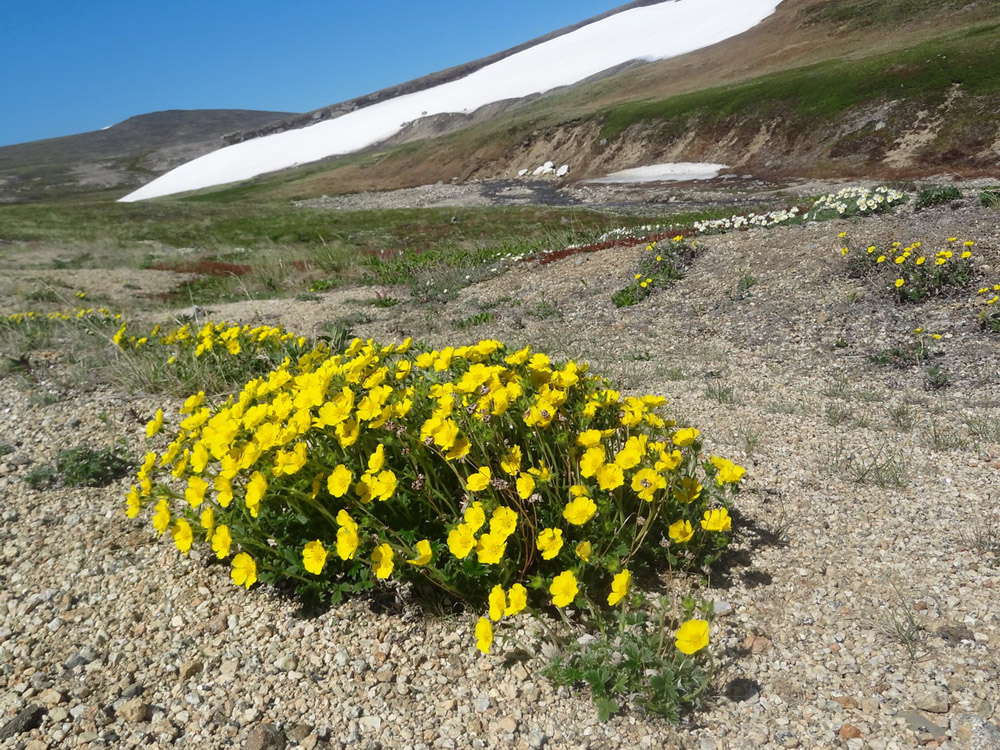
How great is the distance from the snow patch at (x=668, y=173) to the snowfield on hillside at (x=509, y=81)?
46.5m

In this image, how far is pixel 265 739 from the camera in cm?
254

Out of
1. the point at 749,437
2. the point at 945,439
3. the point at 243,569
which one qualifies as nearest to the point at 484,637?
the point at 243,569

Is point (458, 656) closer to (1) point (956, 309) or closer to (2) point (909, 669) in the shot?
(2) point (909, 669)

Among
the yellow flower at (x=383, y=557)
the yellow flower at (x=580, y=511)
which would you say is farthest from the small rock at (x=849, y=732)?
the yellow flower at (x=383, y=557)

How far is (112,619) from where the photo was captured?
3256 millimetres

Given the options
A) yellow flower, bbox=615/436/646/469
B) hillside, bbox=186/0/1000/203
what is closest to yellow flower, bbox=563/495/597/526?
yellow flower, bbox=615/436/646/469

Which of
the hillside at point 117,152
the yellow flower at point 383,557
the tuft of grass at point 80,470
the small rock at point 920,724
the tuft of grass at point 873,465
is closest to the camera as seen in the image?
the small rock at point 920,724

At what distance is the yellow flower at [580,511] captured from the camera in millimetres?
2791

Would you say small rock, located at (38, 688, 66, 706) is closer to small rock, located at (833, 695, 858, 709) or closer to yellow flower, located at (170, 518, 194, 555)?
yellow flower, located at (170, 518, 194, 555)

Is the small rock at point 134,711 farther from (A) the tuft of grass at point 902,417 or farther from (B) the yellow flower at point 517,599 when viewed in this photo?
(A) the tuft of grass at point 902,417

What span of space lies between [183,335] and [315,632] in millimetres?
3980

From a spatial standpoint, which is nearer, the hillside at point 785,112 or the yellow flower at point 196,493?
the yellow flower at point 196,493

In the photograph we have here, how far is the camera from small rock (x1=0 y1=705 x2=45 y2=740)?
2.58m

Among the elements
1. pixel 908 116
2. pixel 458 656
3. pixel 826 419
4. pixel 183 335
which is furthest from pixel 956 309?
pixel 908 116
